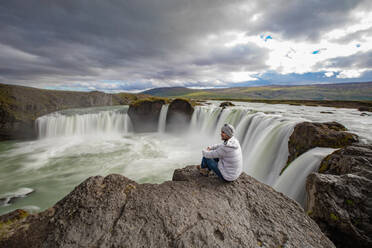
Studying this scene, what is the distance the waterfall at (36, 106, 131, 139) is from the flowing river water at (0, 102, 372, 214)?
0.43ft

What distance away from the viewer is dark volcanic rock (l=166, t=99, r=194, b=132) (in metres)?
27.1

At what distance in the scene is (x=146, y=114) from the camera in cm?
2991

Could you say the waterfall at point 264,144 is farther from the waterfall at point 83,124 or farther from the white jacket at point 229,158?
the waterfall at point 83,124

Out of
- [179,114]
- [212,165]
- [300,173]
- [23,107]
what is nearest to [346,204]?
[300,173]

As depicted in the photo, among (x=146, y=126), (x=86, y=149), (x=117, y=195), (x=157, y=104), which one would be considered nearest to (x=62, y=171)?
(x=86, y=149)

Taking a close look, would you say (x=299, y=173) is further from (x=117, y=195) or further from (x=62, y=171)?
(x=62, y=171)

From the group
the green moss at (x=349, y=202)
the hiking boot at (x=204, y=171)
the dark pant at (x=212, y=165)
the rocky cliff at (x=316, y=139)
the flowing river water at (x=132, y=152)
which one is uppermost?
the rocky cliff at (x=316, y=139)

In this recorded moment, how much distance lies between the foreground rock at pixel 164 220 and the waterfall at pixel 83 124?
91.1ft

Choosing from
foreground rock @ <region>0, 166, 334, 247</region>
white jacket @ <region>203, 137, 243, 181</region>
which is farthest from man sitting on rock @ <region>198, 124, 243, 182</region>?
foreground rock @ <region>0, 166, 334, 247</region>

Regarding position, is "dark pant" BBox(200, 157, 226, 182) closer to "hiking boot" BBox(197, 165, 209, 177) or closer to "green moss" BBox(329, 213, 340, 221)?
"hiking boot" BBox(197, 165, 209, 177)

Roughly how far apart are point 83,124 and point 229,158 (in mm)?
31722

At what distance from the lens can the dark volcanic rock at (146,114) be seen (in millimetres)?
29750

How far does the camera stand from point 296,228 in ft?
11.4

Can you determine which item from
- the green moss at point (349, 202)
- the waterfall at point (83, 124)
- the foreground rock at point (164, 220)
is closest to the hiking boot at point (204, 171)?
the foreground rock at point (164, 220)
